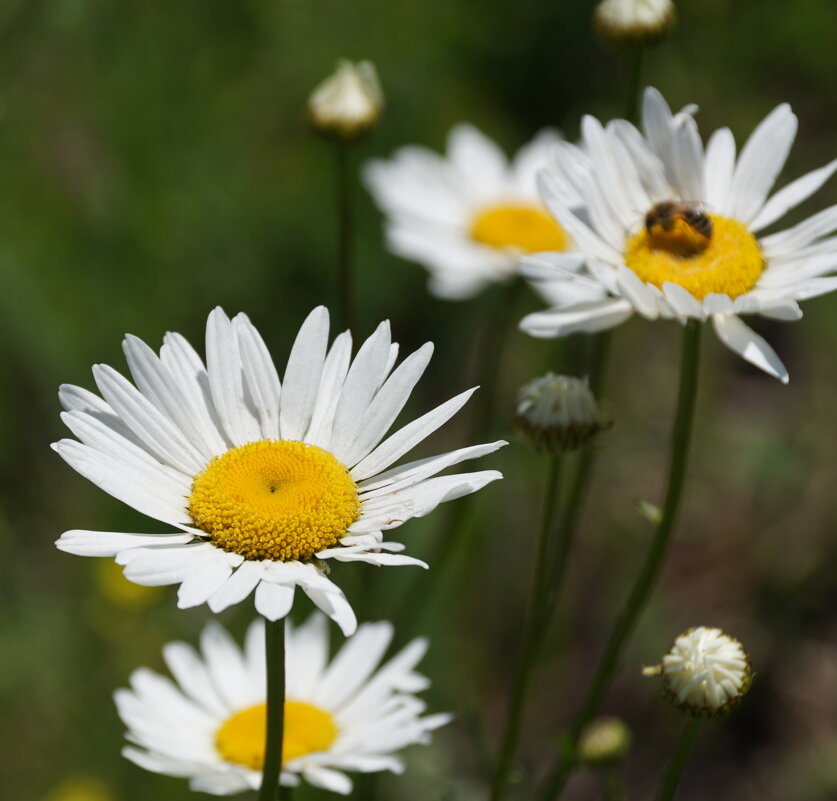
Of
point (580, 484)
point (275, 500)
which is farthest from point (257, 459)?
point (580, 484)

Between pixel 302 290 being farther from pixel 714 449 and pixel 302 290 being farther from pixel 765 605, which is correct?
pixel 765 605

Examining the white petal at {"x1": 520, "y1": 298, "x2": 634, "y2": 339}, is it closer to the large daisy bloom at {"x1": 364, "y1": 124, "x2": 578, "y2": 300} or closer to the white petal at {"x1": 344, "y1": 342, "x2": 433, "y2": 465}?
the white petal at {"x1": 344, "y1": 342, "x2": 433, "y2": 465}

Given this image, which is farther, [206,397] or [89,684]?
[89,684]

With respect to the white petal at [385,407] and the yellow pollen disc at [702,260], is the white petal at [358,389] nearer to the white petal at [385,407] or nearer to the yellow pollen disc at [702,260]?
the white petal at [385,407]

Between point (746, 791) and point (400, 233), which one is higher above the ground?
point (400, 233)

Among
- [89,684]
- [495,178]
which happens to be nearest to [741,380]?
[495,178]

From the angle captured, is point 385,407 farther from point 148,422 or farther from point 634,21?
point 634,21

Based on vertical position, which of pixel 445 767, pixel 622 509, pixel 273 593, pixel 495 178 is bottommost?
pixel 445 767
